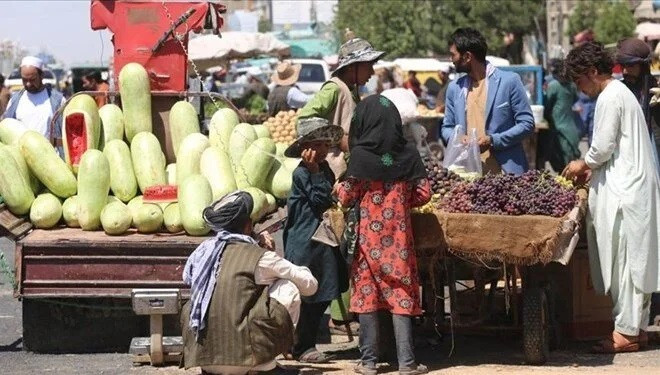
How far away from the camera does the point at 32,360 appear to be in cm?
898

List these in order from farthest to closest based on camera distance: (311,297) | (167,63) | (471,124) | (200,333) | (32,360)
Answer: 1. (167,63)
2. (471,124)
3. (32,360)
4. (311,297)
5. (200,333)

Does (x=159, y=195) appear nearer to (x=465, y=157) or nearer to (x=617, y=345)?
(x=465, y=157)

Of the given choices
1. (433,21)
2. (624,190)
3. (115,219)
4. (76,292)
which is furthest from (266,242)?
(433,21)

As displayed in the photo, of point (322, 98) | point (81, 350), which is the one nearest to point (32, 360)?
point (81, 350)

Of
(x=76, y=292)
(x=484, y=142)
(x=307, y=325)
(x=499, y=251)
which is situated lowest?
(x=307, y=325)

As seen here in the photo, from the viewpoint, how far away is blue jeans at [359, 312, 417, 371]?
7984 millimetres

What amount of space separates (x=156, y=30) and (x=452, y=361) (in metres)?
3.88

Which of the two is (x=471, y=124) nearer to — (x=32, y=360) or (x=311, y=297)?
(x=311, y=297)

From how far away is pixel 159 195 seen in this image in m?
9.19

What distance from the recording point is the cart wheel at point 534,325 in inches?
323

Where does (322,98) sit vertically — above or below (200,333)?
above

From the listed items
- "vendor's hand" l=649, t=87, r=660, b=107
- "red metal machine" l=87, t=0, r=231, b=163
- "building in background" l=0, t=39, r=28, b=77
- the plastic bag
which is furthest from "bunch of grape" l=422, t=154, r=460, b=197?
"building in background" l=0, t=39, r=28, b=77

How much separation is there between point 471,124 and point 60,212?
279cm

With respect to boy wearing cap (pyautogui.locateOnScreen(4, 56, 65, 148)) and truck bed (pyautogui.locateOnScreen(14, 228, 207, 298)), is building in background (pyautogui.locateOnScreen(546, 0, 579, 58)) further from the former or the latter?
truck bed (pyautogui.locateOnScreen(14, 228, 207, 298))
